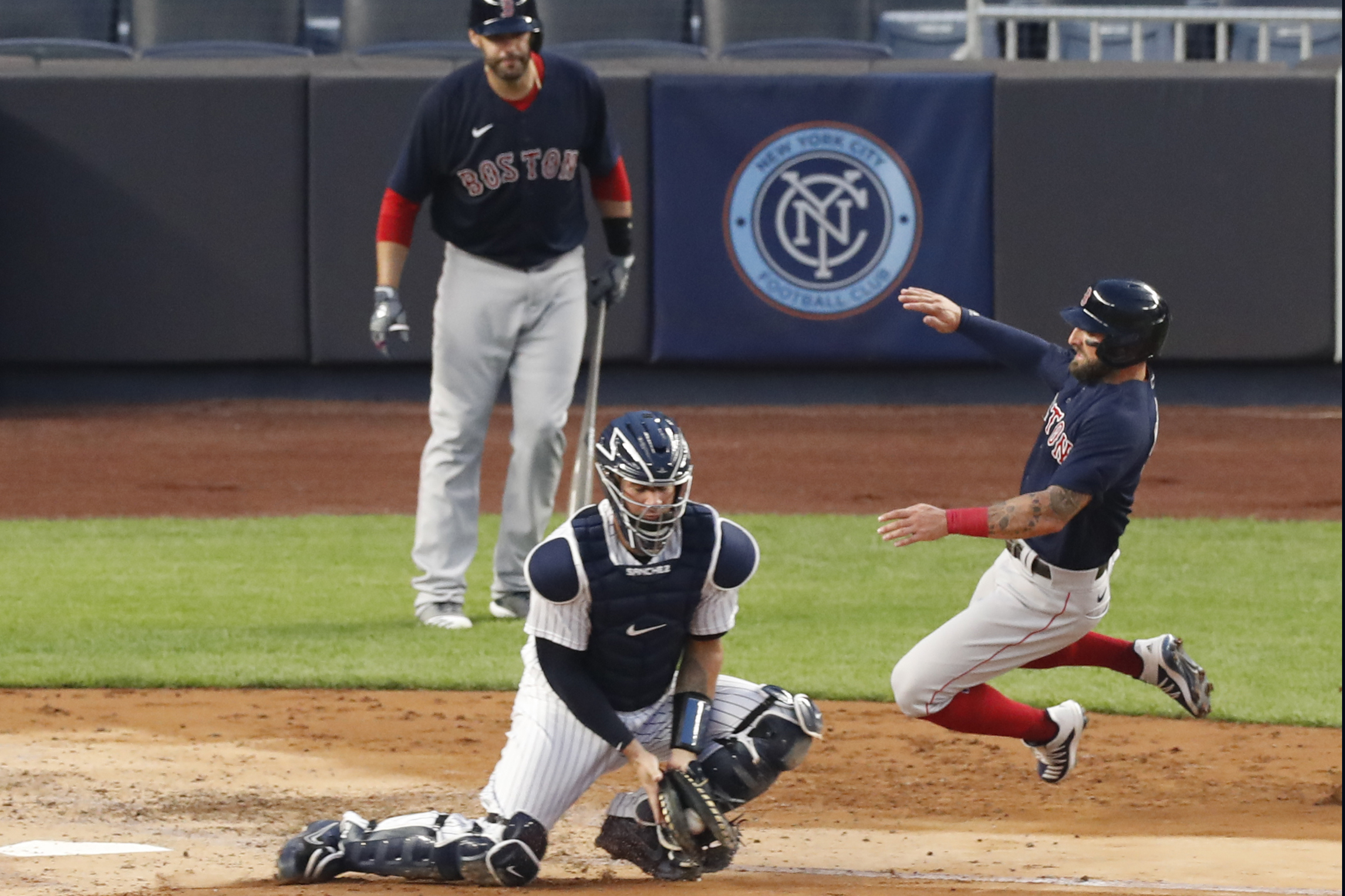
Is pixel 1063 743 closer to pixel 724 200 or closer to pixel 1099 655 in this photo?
pixel 1099 655

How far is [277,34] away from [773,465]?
598 cm

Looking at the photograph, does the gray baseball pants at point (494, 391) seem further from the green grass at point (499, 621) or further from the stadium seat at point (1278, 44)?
the stadium seat at point (1278, 44)

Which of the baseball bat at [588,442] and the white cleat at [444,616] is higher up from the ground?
the baseball bat at [588,442]

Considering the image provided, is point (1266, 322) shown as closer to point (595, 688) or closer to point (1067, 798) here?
point (1067, 798)

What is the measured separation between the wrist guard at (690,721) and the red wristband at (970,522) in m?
0.71

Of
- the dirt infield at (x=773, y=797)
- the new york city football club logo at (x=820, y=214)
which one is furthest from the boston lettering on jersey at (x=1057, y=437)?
the new york city football club logo at (x=820, y=214)

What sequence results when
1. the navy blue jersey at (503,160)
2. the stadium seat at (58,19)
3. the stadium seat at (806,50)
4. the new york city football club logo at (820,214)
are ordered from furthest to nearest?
the stadium seat at (58,19)
the stadium seat at (806,50)
the new york city football club logo at (820,214)
the navy blue jersey at (503,160)

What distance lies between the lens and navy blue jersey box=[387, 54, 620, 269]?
7105 millimetres

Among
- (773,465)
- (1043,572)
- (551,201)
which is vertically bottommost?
(773,465)

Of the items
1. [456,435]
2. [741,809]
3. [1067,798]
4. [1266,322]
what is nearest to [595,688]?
[741,809]

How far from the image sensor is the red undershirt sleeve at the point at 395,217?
7207 mm

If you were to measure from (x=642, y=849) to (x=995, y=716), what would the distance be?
1087 mm

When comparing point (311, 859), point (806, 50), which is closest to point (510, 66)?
point (311, 859)

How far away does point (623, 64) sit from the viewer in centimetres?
1438
